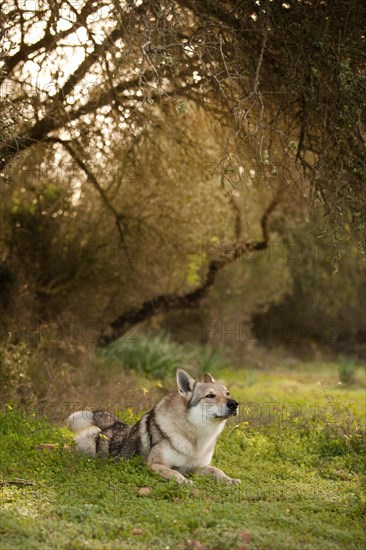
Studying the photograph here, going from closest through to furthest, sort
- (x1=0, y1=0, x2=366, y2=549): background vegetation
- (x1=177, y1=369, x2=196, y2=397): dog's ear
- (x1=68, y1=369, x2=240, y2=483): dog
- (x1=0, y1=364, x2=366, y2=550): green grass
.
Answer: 1. (x1=0, y1=364, x2=366, y2=550): green grass
2. (x1=0, y1=0, x2=366, y2=549): background vegetation
3. (x1=68, y1=369, x2=240, y2=483): dog
4. (x1=177, y1=369, x2=196, y2=397): dog's ear

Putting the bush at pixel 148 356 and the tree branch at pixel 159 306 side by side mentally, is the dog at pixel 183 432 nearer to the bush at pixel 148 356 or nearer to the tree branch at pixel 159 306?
the bush at pixel 148 356

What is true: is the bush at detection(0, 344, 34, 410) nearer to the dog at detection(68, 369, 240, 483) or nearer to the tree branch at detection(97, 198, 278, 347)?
the dog at detection(68, 369, 240, 483)

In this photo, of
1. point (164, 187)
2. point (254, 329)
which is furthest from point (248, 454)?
point (254, 329)

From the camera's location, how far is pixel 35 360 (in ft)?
46.5

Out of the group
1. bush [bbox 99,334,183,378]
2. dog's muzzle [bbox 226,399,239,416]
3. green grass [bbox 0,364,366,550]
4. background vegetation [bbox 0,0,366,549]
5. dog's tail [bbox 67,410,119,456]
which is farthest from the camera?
bush [bbox 99,334,183,378]

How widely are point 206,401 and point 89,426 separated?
1927 millimetres

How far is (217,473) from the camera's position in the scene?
28.5 ft

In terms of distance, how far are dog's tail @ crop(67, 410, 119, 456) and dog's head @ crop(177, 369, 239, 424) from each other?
1336 mm

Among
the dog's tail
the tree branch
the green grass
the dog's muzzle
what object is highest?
the tree branch

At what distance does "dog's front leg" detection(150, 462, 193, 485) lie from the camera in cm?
824

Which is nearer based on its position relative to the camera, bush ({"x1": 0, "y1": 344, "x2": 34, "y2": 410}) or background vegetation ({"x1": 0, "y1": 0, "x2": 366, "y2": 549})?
background vegetation ({"x1": 0, "y1": 0, "x2": 366, "y2": 549})

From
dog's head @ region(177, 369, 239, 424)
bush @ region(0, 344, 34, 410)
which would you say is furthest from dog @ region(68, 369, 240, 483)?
bush @ region(0, 344, 34, 410)

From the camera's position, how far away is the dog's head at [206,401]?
8562 millimetres

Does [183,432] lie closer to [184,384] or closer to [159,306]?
[184,384]
